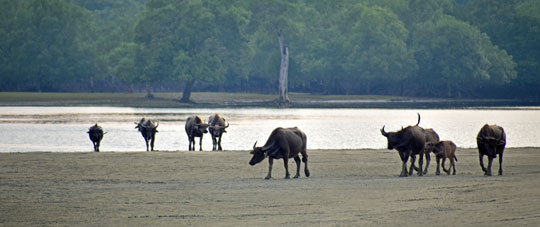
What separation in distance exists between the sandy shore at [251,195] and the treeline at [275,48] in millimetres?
80383

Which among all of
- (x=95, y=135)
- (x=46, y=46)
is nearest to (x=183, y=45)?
(x=46, y=46)

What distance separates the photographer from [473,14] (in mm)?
143125

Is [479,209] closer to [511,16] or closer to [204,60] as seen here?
[204,60]

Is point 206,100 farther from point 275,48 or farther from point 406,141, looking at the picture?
point 406,141

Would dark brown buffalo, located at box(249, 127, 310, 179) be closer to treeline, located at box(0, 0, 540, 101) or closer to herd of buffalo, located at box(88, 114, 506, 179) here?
herd of buffalo, located at box(88, 114, 506, 179)

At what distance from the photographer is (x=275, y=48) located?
441 feet

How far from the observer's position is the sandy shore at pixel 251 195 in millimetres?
15570

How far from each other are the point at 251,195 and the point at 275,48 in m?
116

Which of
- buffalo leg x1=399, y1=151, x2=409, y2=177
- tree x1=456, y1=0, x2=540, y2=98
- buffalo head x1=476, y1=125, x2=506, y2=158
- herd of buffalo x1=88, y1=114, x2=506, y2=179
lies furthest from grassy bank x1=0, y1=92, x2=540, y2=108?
buffalo head x1=476, y1=125, x2=506, y2=158

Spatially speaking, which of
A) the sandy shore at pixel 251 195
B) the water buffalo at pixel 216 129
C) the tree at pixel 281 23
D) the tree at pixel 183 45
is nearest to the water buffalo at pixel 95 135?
the water buffalo at pixel 216 129

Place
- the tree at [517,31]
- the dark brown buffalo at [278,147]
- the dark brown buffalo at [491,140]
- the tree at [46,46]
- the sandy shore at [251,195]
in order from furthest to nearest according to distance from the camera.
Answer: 1. the tree at [517,31]
2. the tree at [46,46]
3. the dark brown buffalo at [491,140]
4. the dark brown buffalo at [278,147]
5. the sandy shore at [251,195]

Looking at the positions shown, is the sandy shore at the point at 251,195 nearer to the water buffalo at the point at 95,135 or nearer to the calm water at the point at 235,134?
the water buffalo at the point at 95,135

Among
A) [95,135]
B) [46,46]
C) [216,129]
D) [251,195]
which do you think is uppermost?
[46,46]

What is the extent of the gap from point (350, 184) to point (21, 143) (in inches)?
875
